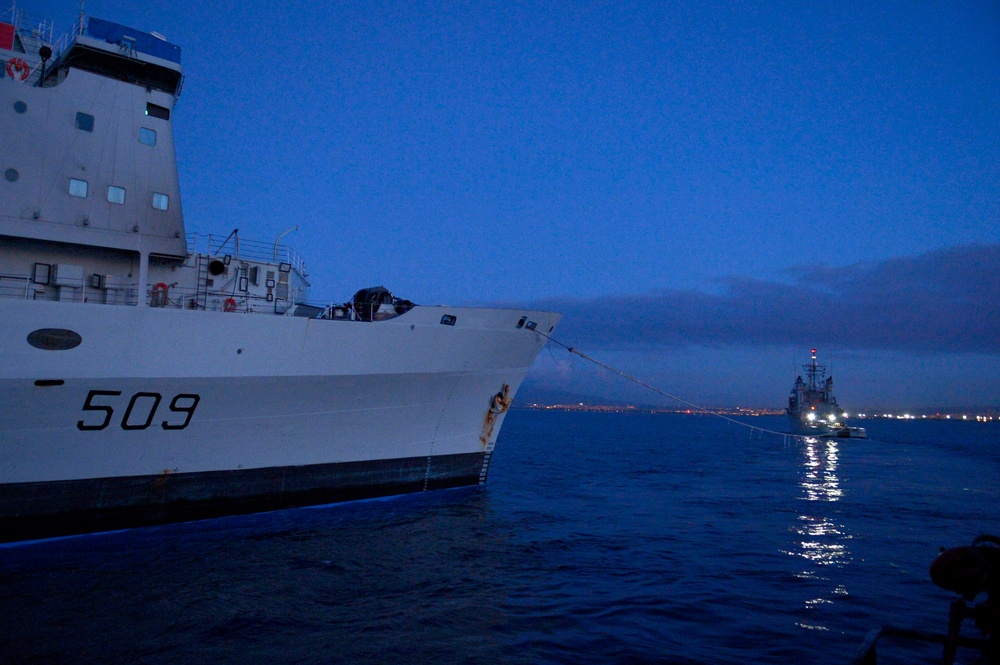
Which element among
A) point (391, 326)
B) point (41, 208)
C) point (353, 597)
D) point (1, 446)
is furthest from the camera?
point (391, 326)

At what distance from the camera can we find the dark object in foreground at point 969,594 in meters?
2.94

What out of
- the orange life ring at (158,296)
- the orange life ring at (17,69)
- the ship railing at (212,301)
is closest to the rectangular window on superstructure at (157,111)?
the orange life ring at (17,69)

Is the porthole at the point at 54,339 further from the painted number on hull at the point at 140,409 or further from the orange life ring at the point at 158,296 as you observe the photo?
the orange life ring at the point at 158,296

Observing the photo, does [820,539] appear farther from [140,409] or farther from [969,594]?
[140,409]

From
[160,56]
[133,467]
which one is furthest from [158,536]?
[160,56]

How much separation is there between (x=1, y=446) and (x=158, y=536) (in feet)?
10.00

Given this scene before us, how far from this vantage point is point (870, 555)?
36.5 feet

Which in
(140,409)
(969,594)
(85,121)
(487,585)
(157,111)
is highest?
(157,111)

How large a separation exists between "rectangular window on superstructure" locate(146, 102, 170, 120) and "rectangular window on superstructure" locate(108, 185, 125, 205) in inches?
81.1

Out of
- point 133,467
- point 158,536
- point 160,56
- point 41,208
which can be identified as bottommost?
point 158,536

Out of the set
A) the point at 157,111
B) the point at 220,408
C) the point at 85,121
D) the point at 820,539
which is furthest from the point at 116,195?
the point at 820,539

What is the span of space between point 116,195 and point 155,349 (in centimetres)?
430

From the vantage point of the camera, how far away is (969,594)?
2969 millimetres

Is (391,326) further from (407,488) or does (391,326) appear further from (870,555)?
(870,555)
